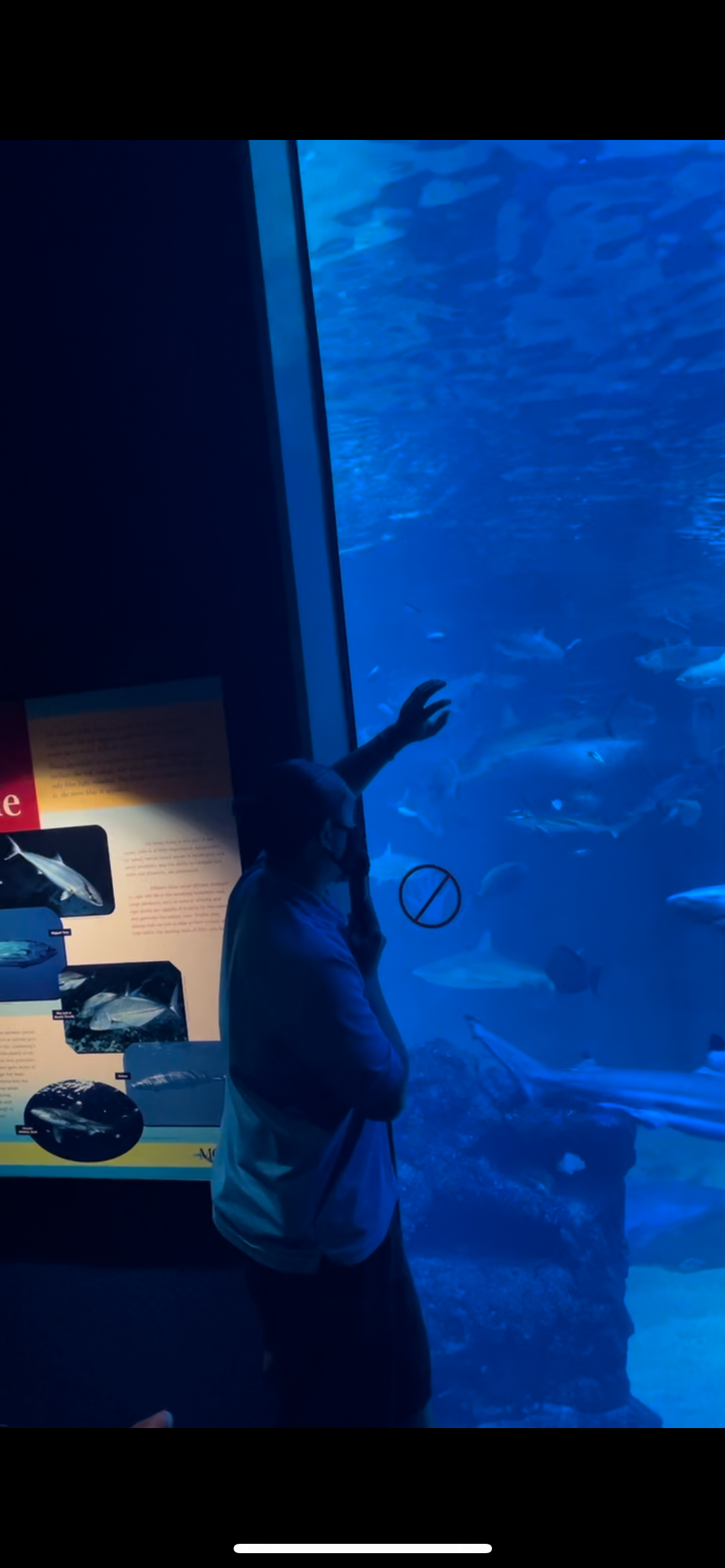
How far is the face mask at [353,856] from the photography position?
212cm

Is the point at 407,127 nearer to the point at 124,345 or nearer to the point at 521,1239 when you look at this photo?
the point at 124,345

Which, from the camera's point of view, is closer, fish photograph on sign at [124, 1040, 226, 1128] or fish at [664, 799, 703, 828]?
fish photograph on sign at [124, 1040, 226, 1128]

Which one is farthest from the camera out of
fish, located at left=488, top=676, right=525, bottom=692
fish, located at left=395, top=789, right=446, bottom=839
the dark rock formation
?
fish, located at left=488, top=676, right=525, bottom=692

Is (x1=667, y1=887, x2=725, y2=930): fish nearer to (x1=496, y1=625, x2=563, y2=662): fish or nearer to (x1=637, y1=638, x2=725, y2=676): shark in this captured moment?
(x1=637, y1=638, x2=725, y2=676): shark

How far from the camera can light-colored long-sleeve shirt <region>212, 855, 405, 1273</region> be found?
6.61 feet

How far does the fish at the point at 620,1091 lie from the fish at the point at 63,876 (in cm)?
485

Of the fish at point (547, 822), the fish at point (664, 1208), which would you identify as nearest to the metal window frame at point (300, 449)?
the fish at point (547, 822)

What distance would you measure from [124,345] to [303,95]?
669 mm

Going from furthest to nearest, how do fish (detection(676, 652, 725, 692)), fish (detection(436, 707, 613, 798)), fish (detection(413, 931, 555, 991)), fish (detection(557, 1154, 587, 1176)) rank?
fish (detection(436, 707, 613, 798)), fish (detection(413, 931, 555, 991)), fish (detection(676, 652, 725, 692)), fish (detection(557, 1154, 587, 1176))

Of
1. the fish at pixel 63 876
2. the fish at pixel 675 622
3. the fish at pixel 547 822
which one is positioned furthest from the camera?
the fish at pixel 675 622

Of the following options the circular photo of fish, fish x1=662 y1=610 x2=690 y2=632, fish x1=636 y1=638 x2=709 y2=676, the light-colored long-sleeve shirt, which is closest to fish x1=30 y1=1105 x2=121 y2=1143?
the circular photo of fish

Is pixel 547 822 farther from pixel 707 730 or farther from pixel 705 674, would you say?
pixel 707 730

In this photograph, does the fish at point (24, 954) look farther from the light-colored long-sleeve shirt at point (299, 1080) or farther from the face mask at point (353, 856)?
the face mask at point (353, 856)

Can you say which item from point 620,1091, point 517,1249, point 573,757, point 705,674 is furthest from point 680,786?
point 517,1249
